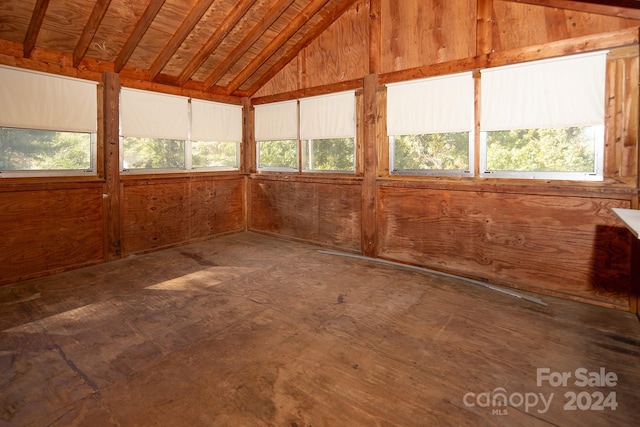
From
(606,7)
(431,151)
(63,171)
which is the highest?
(606,7)

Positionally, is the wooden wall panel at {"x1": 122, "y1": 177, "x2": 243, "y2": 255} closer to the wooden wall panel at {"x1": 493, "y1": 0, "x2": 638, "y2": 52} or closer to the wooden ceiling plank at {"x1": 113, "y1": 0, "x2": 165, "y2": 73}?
the wooden ceiling plank at {"x1": 113, "y1": 0, "x2": 165, "y2": 73}

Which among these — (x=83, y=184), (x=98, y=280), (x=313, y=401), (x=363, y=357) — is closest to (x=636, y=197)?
(x=363, y=357)

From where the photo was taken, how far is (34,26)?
12.5ft

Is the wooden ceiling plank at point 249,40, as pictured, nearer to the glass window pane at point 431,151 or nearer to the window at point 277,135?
the window at point 277,135

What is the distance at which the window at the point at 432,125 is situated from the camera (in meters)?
4.32

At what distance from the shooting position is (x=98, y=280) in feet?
14.0

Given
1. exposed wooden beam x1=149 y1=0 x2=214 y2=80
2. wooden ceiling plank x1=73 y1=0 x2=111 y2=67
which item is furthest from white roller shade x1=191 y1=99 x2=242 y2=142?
wooden ceiling plank x1=73 y1=0 x2=111 y2=67

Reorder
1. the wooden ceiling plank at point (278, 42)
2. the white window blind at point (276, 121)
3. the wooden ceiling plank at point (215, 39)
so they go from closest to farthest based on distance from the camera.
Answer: the wooden ceiling plank at point (215, 39) < the wooden ceiling plank at point (278, 42) < the white window blind at point (276, 121)

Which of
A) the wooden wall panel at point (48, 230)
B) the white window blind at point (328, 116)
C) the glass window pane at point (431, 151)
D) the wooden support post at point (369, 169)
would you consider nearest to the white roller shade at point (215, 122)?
the white window blind at point (328, 116)

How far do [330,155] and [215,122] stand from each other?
2249mm

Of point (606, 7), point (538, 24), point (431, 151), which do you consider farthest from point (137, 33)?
point (606, 7)

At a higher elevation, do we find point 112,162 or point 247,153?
point 247,153

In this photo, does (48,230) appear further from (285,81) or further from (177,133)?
(285,81)

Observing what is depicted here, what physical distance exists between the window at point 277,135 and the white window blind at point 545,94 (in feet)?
10.5
